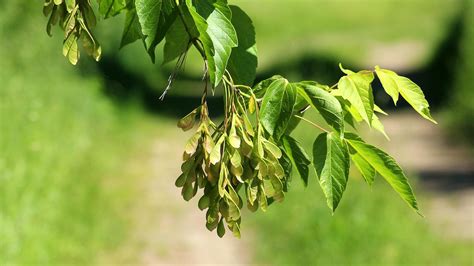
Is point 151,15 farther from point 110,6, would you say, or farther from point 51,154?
point 51,154

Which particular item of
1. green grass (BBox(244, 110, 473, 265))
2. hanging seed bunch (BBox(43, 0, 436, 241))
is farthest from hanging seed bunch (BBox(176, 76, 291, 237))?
green grass (BBox(244, 110, 473, 265))

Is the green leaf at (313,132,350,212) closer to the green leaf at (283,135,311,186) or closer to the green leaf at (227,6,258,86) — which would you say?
the green leaf at (283,135,311,186)

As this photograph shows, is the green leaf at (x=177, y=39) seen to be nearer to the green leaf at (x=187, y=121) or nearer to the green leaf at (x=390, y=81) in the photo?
the green leaf at (x=187, y=121)

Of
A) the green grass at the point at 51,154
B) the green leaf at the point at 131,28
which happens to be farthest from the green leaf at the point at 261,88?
the green grass at the point at 51,154

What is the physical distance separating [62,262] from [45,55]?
3.30 meters

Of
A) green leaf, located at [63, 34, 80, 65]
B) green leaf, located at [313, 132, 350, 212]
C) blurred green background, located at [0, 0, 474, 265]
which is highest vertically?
green leaf, located at [63, 34, 80, 65]

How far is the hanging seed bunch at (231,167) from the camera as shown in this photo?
1274mm

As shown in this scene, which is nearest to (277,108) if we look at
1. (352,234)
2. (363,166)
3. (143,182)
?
(363,166)

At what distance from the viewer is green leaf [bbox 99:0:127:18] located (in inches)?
56.4

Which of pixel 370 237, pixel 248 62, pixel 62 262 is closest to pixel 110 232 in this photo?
pixel 62 262

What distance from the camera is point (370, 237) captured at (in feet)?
20.1

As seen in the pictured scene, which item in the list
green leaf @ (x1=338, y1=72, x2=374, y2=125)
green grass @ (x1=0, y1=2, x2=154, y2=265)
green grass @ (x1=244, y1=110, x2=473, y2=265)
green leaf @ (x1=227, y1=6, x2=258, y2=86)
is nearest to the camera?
green leaf @ (x1=338, y1=72, x2=374, y2=125)

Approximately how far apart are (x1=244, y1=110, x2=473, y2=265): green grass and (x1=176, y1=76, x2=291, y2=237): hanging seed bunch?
4.66 m

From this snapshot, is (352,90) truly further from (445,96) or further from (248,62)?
(445,96)
